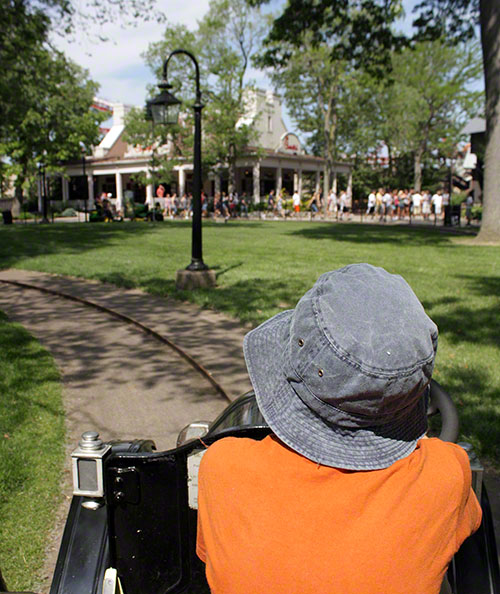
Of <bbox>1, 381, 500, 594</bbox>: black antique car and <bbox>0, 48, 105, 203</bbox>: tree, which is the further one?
<bbox>0, 48, 105, 203</bbox>: tree

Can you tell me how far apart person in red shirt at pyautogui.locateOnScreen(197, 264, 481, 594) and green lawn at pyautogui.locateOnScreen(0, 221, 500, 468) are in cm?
→ 257

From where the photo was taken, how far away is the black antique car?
1535 mm

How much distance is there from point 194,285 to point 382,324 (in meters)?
7.96

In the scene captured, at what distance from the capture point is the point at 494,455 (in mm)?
3422

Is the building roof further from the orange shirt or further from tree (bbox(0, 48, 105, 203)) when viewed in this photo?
the orange shirt

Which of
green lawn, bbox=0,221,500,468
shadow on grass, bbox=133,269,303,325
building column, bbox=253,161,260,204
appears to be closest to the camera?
green lawn, bbox=0,221,500,468

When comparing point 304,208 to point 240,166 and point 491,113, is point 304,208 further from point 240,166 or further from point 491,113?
point 491,113

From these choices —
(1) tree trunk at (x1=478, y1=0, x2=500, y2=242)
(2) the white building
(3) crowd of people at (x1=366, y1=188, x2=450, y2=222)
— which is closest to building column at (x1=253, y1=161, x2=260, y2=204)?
(2) the white building

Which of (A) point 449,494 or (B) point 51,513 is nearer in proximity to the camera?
(A) point 449,494

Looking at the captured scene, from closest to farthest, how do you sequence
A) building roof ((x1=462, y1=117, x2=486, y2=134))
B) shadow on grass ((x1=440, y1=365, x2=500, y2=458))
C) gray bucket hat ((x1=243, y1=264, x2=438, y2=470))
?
gray bucket hat ((x1=243, y1=264, x2=438, y2=470)) < shadow on grass ((x1=440, y1=365, x2=500, y2=458)) < building roof ((x1=462, y1=117, x2=486, y2=134))

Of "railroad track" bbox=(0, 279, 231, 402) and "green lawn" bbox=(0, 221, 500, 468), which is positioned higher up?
"green lawn" bbox=(0, 221, 500, 468)

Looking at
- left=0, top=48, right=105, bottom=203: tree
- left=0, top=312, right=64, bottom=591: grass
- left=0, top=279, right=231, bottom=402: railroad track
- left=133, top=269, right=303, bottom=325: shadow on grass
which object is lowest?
left=0, top=312, right=64, bottom=591: grass

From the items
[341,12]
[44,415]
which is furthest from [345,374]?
[341,12]

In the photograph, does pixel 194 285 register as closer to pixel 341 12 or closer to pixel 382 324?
pixel 382 324
